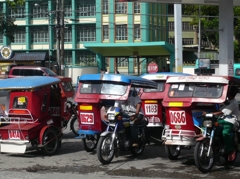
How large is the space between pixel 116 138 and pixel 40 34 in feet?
190

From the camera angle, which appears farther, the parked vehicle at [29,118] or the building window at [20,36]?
the building window at [20,36]

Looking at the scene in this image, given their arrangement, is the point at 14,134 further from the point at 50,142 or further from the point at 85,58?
the point at 85,58

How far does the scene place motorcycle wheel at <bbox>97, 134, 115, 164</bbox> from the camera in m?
9.99

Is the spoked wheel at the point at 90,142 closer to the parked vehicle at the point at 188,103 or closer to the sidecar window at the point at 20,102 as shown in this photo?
the sidecar window at the point at 20,102

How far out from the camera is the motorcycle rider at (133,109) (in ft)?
35.9

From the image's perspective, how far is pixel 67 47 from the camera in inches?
2586

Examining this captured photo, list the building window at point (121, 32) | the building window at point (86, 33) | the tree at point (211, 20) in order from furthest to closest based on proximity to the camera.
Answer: the building window at point (86, 33) → the building window at point (121, 32) → the tree at point (211, 20)

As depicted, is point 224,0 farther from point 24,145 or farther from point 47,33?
point 47,33

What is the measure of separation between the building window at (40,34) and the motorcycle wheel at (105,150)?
2258 inches

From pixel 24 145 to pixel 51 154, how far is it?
0.79 m

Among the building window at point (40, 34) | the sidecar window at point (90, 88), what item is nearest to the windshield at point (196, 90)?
the sidecar window at point (90, 88)

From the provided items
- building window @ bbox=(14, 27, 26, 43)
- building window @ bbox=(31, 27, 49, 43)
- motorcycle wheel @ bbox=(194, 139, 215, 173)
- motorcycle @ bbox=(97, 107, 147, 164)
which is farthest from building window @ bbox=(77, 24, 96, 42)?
motorcycle wheel @ bbox=(194, 139, 215, 173)

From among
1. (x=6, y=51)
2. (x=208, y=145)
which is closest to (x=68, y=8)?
(x=6, y=51)

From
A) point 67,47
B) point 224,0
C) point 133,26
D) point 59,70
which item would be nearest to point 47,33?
point 67,47
